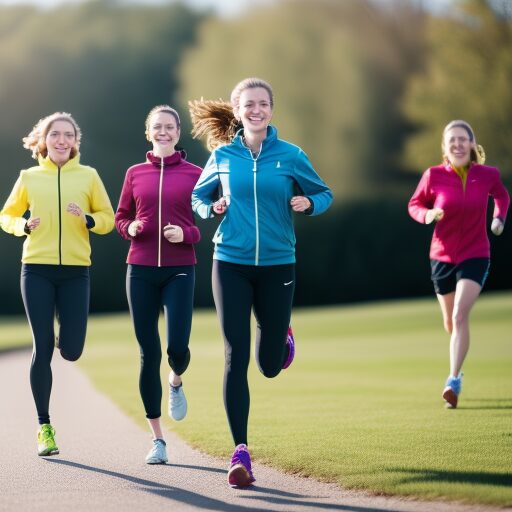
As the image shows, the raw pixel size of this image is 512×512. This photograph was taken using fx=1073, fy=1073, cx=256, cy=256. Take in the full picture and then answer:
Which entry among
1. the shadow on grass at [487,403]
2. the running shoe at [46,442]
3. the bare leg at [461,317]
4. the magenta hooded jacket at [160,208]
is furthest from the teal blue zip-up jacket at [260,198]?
the shadow on grass at [487,403]

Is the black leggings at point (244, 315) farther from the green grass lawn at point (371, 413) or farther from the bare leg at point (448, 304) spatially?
the bare leg at point (448, 304)

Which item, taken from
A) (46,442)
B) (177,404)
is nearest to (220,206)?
(177,404)

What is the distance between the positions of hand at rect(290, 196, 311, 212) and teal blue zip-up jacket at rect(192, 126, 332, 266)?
7 centimetres

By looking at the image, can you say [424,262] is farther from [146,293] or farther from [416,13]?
[146,293]

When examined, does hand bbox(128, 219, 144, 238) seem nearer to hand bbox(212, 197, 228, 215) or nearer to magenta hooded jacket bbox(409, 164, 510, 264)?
hand bbox(212, 197, 228, 215)

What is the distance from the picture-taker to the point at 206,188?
657 cm

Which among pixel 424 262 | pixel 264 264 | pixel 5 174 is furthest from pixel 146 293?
pixel 5 174

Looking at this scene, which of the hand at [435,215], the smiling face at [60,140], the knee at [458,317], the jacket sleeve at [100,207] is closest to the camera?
the jacket sleeve at [100,207]

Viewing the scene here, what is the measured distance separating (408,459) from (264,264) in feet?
5.17

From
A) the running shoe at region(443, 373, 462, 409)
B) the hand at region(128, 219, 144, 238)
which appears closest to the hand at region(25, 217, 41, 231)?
the hand at region(128, 219, 144, 238)

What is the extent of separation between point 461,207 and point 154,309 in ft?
11.3

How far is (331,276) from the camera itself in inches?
1463

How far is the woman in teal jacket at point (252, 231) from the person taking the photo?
6316mm

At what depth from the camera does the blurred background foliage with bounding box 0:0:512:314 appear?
37.2 metres
